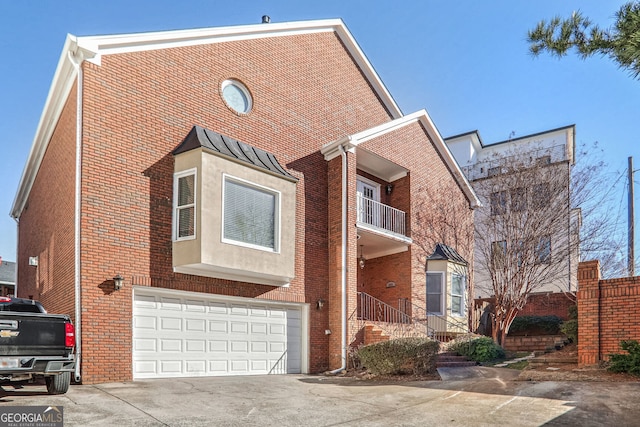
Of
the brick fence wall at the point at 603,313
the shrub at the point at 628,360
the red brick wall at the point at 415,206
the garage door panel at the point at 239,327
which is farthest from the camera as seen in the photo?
the red brick wall at the point at 415,206

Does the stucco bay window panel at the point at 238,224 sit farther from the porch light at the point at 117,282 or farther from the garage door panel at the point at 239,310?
the porch light at the point at 117,282

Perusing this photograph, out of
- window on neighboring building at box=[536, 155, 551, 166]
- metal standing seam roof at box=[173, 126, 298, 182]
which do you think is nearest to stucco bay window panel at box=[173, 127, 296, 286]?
metal standing seam roof at box=[173, 126, 298, 182]

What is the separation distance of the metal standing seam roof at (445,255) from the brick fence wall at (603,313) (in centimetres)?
735

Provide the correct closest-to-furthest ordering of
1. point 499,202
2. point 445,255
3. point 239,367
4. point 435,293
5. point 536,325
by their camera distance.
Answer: point 239,367, point 445,255, point 435,293, point 499,202, point 536,325

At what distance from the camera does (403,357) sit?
42.0 ft

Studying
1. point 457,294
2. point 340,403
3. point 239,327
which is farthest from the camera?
point 457,294

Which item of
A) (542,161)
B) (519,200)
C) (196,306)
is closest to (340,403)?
(196,306)

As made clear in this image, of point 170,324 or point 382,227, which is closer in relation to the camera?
point 170,324

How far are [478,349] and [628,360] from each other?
5.93 metres

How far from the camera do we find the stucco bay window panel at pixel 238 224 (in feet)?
39.3

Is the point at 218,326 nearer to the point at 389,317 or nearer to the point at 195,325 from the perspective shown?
the point at 195,325

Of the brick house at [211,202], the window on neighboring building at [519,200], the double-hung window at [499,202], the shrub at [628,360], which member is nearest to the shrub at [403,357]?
the brick house at [211,202]

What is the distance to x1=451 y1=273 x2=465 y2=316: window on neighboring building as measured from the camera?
64.0ft

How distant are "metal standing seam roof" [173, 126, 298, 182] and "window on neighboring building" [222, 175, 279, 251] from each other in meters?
0.60
